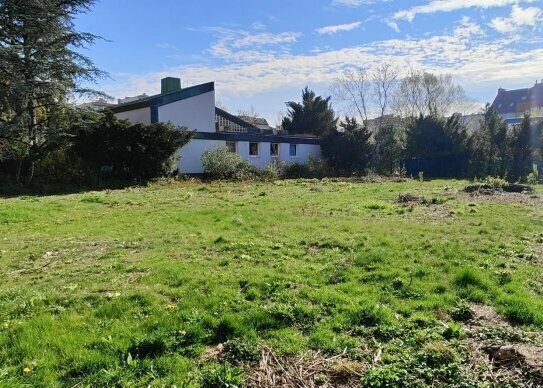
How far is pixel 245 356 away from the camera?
3.32m

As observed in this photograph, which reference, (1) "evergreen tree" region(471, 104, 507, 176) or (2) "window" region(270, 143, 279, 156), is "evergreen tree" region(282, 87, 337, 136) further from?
(1) "evergreen tree" region(471, 104, 507, 176)

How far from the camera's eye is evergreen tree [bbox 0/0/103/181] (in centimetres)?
1588

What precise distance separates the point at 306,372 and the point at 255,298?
5.06 feet

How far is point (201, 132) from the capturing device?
2350 centimetres

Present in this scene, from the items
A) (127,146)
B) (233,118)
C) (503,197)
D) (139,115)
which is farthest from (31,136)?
(233,118)

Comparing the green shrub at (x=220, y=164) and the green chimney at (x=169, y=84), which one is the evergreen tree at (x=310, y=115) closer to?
the green chimney at (x=169, y=84)

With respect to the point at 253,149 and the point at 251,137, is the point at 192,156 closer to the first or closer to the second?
the point at 251,137

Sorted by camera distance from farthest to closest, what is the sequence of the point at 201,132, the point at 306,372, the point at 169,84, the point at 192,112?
the point at 169,84, the point at 192,112, the point at 201,132, the point at 306,372

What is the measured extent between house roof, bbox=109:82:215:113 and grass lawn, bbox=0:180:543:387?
14748 millimetres

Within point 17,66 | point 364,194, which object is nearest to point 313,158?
point 364,194

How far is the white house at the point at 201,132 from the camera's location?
23188 mm

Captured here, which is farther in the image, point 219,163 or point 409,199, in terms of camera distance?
point 219,163

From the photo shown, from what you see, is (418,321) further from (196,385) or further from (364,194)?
(364,194)

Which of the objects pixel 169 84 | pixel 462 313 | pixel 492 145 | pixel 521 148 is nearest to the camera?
pixel 462 313
